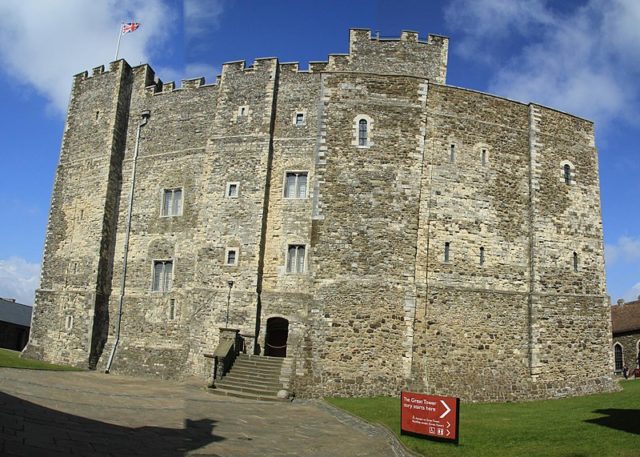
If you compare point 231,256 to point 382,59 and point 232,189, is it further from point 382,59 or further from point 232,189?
point 382,59

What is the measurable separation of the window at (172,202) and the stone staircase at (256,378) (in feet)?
27.2

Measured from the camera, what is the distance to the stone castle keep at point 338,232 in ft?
65.5

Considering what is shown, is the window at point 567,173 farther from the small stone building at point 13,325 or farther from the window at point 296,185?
the small stone building at point 13,325

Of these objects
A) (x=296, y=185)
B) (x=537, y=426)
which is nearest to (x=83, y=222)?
(x=296, y=185)

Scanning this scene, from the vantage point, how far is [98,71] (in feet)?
96.5

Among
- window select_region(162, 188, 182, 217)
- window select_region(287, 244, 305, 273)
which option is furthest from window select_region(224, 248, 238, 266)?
window select_region(162, 188, 182, 217)

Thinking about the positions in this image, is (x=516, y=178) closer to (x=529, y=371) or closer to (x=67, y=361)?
(x=529, y=371)

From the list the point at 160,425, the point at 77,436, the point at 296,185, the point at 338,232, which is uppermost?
the point at 296,185

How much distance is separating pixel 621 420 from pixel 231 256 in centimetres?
1539

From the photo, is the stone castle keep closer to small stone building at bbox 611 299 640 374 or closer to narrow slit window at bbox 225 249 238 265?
narrow slit window at bbox 225 249 238 265

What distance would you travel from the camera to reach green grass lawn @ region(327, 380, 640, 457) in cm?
1128

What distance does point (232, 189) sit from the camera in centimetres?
2438

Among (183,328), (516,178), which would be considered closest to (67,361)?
(183,328)

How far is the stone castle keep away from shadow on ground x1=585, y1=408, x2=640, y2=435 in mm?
4617
